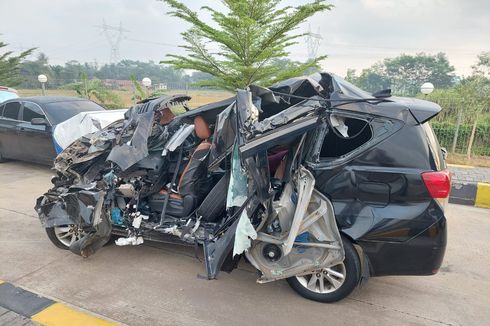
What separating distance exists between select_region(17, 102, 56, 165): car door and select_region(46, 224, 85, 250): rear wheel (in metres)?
3.61

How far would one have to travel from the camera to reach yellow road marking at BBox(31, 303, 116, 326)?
8.93ft

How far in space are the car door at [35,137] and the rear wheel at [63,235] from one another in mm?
3611

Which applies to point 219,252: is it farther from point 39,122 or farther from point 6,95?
point 6,95

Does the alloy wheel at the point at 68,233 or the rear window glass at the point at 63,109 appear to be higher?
A: the rear window glass at the point at 63,109

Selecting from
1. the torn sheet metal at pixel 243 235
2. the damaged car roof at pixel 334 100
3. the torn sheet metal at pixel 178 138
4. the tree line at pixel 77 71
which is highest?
the tree line at pixel 77 71

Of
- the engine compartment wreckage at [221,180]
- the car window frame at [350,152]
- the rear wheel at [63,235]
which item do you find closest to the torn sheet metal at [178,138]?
the engine compartment wreckage at [221,180]

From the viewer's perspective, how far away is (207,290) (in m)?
3.20

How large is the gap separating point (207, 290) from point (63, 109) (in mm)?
5767

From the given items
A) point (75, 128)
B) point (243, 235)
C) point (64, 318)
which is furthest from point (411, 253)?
point (75, 128)

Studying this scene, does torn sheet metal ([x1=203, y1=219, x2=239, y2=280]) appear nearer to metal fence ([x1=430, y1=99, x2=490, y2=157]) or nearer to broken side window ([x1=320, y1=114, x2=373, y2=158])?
broken side window ([x1=320, y1=114, x2=373, y2=158])

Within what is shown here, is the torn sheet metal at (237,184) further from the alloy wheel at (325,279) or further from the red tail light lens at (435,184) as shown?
the red tail light lens at (435,184)

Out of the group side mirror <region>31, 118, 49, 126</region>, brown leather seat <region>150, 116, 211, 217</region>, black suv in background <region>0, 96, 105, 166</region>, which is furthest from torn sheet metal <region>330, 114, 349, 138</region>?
side mirror <region>31, 118, 49, 126</region>

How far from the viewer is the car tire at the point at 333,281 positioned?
9.34ft

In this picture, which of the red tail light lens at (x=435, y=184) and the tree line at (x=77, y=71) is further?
the tree line at (x=77, y=71)
